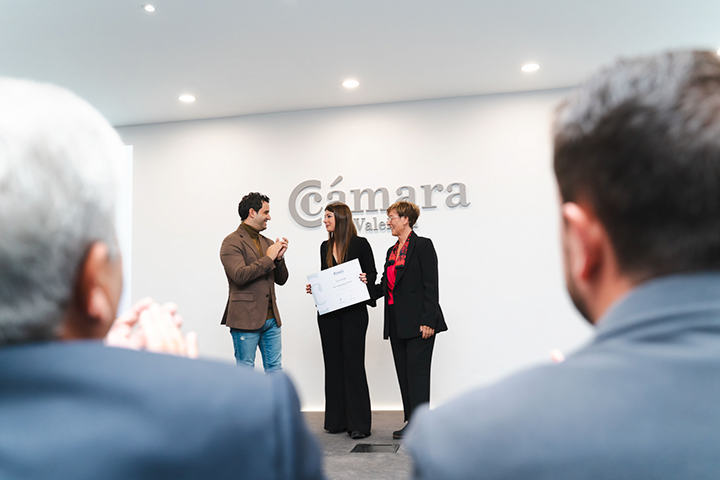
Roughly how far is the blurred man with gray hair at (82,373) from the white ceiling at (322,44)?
3425mm

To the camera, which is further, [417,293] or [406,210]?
[406,210]

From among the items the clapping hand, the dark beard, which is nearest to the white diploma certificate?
the clapping hand

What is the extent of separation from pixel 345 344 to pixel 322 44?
7.87ft

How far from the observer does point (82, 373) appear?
490mm

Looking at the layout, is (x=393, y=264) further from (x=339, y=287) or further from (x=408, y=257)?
(x=339, y=287)

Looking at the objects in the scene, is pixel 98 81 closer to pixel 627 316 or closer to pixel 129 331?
pixel 129 331

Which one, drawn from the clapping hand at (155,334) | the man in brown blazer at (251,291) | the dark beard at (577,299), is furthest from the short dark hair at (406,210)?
the dark beard at (577,299)

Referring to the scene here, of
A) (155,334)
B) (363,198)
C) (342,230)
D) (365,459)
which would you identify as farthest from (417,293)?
(155,334)

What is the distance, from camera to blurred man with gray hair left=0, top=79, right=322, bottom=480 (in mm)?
464

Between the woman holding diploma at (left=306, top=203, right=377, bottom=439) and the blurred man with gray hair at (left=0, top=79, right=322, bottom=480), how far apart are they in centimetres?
355

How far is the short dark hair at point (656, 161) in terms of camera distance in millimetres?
492

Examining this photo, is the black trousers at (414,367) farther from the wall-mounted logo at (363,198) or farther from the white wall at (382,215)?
the wall-mounted logo at (363,198)

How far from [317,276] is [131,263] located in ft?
9.48

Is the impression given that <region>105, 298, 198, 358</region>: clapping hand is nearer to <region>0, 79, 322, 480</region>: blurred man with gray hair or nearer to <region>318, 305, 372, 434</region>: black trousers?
<region>0, 79, 322, 480</region>: blurred man with gray hair
